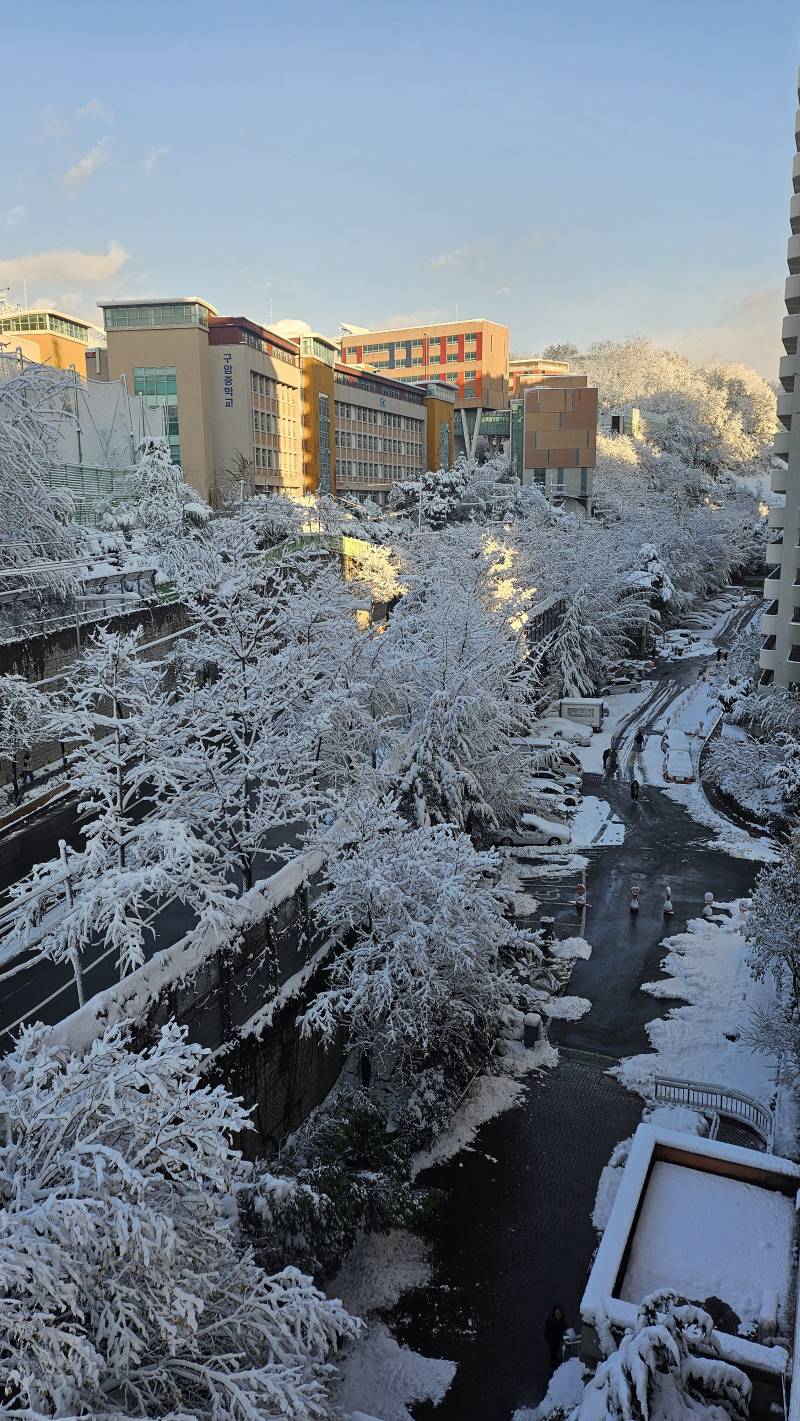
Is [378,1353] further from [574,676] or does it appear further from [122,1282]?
[574,676]

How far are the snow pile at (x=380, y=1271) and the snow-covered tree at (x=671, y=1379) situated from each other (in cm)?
561

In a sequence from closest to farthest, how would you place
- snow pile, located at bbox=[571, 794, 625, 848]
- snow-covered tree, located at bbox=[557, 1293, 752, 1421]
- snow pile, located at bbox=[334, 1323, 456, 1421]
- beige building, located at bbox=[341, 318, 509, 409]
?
1. snow-covered tree, located at bbox=[557, 1293, 752, 1421]
2. snow pile, located at bbox=[334, 1323, 456, 1421]
3. snow pile, located at bbox=[571, 794, 625, 848]
4. beige building, located at bbox=[341, 318, 509, 409]

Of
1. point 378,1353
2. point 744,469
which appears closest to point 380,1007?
point 378,1353

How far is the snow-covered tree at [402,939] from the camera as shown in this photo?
1514 cm

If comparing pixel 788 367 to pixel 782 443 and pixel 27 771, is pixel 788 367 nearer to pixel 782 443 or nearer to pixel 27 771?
pixel 782 443

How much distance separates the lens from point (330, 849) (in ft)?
53.8

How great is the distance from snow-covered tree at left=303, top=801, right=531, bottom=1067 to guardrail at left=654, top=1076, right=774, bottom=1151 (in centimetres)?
367

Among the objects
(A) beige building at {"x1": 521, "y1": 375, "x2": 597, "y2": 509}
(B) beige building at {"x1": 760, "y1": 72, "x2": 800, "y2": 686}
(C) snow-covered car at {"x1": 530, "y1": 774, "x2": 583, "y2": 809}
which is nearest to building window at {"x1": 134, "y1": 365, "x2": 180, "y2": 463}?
(C) snow-covered car at {"x1": 530, "y1": 774, "x2": 583, "y2": 809}

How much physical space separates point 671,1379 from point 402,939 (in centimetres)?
779

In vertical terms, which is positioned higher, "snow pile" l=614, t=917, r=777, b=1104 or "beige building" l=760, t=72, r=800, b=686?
"beige building" l=760, t=72, r=800, b=686

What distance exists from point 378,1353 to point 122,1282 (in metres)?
7.40

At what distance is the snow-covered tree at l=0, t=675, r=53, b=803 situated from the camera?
1822 cm

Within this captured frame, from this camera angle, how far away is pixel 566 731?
41.2 metres

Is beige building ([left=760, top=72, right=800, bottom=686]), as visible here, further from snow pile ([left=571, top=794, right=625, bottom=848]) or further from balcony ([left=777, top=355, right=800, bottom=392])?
snow pile ([left=571, top=794, right=625, bottom=848])
